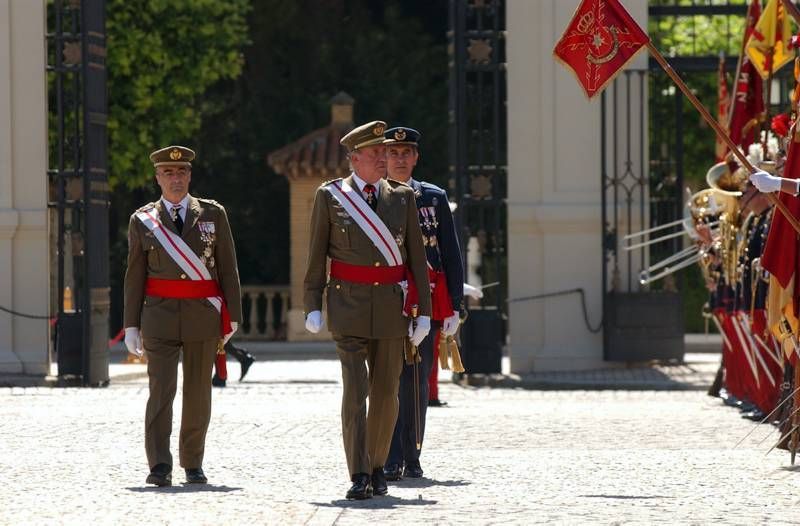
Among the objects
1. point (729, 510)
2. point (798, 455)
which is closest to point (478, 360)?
point (798, 455)

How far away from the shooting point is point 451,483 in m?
10.1

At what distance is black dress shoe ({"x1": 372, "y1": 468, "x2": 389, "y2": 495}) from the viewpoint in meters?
9.70

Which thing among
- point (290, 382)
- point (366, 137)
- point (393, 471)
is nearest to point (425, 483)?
point (393, 471)

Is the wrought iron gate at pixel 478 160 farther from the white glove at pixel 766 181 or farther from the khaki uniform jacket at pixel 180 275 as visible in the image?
the khaki uniform jacket at pixel 180 275

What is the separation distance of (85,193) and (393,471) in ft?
29.0

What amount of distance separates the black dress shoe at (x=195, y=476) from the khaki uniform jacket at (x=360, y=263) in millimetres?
1078

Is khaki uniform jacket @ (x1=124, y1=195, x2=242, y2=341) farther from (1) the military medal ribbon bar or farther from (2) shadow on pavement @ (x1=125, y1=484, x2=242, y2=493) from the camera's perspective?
(2) shadow on pavement @ (x1=125, y1=484, x2=242, y2=493)

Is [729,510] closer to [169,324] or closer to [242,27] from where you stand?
[169,324]

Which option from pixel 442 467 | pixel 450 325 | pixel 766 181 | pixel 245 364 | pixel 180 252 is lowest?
pixel 245 364

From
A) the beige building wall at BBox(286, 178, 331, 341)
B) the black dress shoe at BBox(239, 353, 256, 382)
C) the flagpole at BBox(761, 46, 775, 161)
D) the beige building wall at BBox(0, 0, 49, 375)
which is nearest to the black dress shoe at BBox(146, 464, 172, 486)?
the flagpole at BBox(761, 46, 775, 161)

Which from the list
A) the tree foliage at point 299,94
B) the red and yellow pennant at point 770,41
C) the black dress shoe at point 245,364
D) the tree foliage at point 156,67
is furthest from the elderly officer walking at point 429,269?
the tree foliage at point 299,94

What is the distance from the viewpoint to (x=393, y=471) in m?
10.4

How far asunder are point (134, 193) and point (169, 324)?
24.0 meters

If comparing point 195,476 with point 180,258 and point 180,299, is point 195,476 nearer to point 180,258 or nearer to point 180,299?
point 180,299
